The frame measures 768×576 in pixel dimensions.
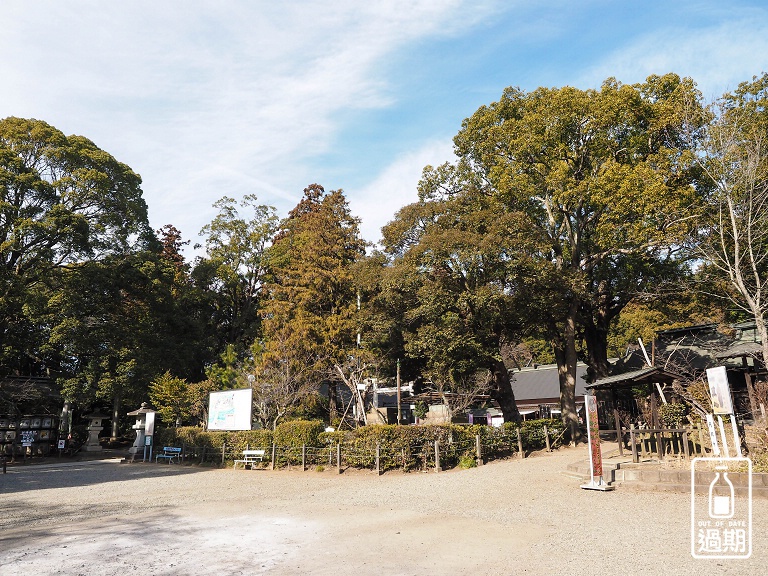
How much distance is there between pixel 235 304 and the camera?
32.9 m

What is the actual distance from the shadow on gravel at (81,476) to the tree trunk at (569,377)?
1311 cm

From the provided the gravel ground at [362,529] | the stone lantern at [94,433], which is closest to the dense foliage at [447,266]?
the stone lantern at [94,433]

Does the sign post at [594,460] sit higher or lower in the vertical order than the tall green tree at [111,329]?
lower

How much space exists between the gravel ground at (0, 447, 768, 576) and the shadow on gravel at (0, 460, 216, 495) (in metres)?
0.81

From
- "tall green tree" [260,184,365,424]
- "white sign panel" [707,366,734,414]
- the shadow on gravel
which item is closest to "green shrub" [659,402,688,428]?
"white sign panel" [707,366,734,414]

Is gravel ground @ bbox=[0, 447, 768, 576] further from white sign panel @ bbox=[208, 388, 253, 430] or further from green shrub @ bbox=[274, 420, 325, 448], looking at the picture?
white sign panel @ bbox=[208, 388, 253, 430]

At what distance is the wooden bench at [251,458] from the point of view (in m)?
17.2

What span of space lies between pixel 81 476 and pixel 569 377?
17657mm

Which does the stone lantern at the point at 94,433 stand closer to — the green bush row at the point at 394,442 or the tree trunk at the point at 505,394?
the green bush row at the point at 394,442

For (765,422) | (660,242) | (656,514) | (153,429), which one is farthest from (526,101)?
(153,429)

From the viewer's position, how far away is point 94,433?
2705cm

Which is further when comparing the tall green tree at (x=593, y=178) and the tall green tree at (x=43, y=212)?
the tall green tree at (x=43, y=212)

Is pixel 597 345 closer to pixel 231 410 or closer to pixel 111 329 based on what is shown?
pixel 231 410

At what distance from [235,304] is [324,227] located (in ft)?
37.1
